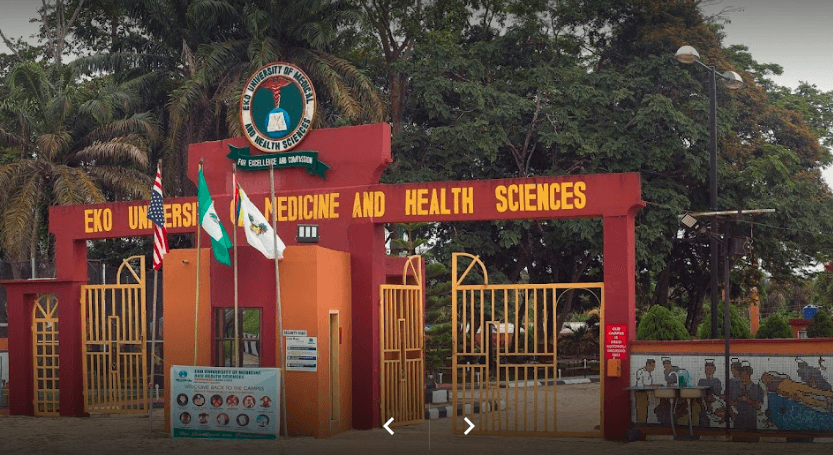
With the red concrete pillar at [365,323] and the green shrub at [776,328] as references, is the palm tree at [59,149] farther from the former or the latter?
the green shrub at [776,328]

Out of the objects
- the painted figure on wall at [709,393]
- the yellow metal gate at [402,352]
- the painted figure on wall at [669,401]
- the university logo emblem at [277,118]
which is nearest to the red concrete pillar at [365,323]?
the yellow metal gate at [402,352]

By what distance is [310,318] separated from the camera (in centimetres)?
1611

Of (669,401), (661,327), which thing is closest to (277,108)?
(661,327)

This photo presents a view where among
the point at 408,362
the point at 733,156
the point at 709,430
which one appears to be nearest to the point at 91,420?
the point at 408,362

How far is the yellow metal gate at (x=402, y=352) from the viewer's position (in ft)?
56.3

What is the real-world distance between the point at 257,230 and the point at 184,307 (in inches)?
75.9

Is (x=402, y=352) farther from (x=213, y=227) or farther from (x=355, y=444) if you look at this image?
(x=213, y=227)

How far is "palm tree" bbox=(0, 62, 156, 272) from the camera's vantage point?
29.6m

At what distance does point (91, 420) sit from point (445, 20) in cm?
1995

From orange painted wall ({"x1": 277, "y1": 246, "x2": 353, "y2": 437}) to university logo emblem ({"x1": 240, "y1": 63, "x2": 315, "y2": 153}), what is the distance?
207 centimetres

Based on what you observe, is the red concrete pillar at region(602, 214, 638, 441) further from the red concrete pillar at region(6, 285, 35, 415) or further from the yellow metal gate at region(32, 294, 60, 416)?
the red concrete pillar at region(6, 285, 35, 415)

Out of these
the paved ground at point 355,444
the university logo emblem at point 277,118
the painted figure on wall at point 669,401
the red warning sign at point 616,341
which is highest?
the university logo emblem at point 277,118

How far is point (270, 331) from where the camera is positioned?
16.5 m

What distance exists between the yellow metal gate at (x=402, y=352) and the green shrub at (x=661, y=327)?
3.54 metres
